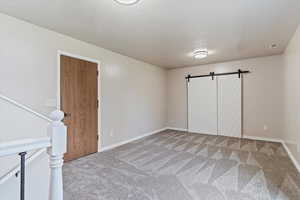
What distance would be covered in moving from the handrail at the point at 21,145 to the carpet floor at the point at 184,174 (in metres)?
1.44

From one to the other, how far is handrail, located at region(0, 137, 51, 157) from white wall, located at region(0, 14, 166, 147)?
84cm

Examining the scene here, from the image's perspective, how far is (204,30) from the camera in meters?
2.77

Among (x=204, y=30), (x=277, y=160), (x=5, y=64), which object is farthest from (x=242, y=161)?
(x=5, y=64)

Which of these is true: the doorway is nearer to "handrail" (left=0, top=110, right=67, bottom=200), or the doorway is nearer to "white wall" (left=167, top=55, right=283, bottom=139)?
"white wall" (left=167, top=55, right=283, bottom=139)

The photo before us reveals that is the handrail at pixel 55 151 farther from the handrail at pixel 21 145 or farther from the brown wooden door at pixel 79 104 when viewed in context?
the brown wooden door at pixel 79 104

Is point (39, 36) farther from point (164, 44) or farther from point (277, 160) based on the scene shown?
point (277, 160)

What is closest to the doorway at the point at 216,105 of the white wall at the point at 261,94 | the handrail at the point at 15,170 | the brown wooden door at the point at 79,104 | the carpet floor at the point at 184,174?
the white wall at the point at 261,94

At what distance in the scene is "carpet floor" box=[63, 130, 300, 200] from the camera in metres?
1.99

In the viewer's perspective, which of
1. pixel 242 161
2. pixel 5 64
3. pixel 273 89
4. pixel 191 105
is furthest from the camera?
pixel 191 105

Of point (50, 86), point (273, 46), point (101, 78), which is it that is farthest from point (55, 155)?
point (273, 46)

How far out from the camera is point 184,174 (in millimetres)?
2521

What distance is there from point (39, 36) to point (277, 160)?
192 inches

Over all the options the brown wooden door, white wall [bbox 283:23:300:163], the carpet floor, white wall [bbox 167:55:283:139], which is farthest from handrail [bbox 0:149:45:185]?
white wall [bbox 167:55:283:139]

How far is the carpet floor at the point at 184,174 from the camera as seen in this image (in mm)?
1986
